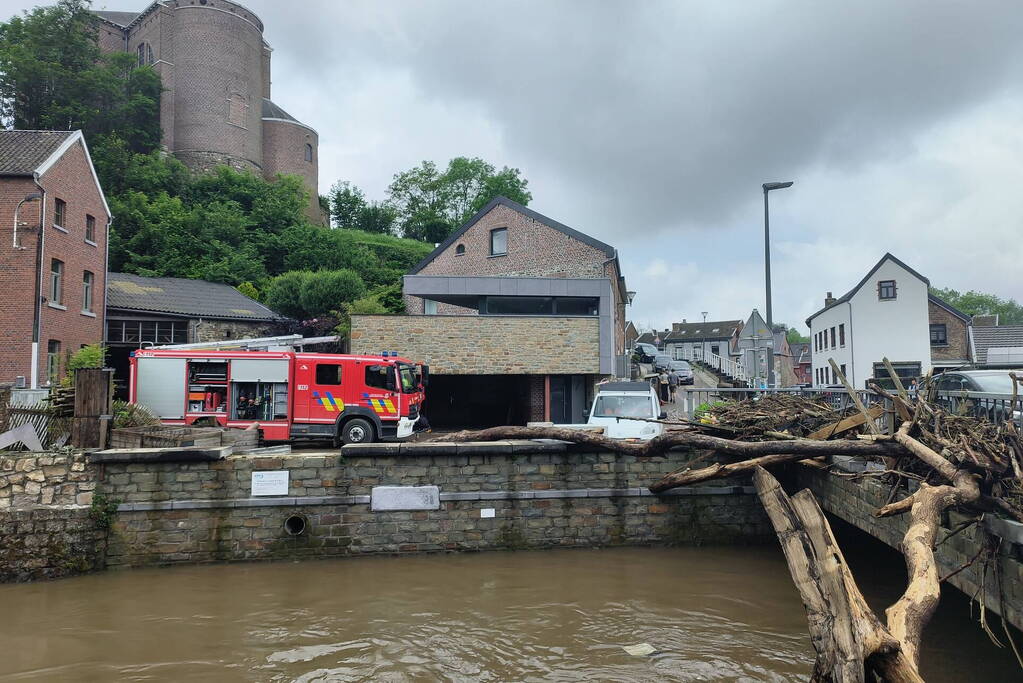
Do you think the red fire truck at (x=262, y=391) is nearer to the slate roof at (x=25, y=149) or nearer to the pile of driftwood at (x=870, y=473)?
the pile of driftwood at (x=870, y=473)

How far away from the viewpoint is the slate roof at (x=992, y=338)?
113 ft

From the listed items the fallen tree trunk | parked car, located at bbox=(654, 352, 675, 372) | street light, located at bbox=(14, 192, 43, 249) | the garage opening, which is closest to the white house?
parked car, located at bbox=(654, 352, 675, 372)

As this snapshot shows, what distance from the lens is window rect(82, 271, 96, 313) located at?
25.6 m

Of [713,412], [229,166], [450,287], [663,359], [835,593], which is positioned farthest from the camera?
[229,166]

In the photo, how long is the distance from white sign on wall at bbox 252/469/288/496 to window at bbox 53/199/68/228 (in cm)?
1839

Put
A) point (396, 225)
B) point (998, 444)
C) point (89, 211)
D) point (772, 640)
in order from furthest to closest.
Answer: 1. point (396, 225)
2. point (89, 211)
3. point (772, 640)
4. point (998, 444)

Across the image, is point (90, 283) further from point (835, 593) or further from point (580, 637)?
point (835, 593)

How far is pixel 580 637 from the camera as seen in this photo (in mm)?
7504

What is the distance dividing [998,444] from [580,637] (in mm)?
4692

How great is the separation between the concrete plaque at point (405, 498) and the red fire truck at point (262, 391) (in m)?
5.73

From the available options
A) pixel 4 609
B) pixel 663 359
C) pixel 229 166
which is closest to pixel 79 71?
pixel 229 166

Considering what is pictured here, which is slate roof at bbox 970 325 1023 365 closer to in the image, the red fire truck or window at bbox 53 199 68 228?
the red fire truck

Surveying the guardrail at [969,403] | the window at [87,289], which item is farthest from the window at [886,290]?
the window at [87,289]

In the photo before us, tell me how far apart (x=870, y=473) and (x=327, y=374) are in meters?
Result: 12.5
